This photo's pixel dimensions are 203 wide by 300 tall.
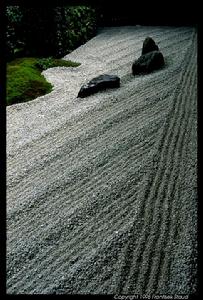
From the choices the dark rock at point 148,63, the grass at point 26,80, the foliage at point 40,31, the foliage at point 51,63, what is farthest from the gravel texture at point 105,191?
the foliage at point 40,31

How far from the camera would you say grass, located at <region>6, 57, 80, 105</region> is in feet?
31.3

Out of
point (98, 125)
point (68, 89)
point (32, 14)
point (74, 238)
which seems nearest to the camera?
point (74, 238)

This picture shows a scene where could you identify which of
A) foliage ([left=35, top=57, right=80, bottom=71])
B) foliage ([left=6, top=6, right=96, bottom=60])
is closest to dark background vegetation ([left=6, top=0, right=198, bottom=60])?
foliage ([left=6, top=6, right=96, bottom=60])

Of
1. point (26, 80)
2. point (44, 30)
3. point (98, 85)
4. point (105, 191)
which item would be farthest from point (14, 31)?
point (105, 191)

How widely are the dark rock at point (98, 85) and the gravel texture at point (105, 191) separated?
234 mm

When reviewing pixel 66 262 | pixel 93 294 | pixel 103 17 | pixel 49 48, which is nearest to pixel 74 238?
pixel 66 262

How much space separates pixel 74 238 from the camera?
181 inches

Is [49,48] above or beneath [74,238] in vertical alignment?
above

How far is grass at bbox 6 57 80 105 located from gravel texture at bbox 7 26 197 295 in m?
0.44

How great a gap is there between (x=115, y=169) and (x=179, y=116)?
268cm

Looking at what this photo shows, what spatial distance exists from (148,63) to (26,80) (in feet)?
13.4

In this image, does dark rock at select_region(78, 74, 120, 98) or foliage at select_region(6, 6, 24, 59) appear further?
foliage at select_region(6, 6, 24, 59)

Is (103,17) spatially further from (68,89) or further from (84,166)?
(84,166)

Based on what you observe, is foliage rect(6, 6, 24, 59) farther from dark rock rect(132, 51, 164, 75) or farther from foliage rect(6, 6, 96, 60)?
dark rock rect(132, 51, 164, 75)
